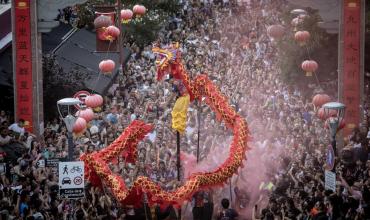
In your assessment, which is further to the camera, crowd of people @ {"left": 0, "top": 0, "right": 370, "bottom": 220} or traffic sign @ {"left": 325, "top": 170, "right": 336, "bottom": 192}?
crowd of people @ {"left": 0, "top": 0, "right": 370, "bottom": 220}

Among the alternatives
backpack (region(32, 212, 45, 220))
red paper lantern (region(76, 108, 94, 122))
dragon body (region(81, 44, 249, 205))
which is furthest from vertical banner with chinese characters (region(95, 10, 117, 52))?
backpack (region(32, 212, 45, 220))

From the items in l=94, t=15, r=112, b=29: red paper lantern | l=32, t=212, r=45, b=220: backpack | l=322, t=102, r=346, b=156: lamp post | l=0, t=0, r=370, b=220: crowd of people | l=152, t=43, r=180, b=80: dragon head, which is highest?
l=152, t=43, r=180, b=80: dragon head

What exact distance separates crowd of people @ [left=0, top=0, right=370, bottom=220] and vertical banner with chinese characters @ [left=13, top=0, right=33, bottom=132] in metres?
0.66

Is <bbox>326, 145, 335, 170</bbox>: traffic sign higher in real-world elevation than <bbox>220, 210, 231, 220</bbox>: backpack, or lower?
higher

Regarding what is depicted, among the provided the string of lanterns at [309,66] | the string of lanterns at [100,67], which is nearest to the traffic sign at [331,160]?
the string of lanterns at [309,66]

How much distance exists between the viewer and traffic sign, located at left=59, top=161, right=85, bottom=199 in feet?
64.4

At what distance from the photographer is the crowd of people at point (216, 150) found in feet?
63.2

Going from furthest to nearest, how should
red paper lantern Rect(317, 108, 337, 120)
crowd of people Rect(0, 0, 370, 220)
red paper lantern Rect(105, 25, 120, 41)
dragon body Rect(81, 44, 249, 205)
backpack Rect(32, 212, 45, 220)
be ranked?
red paper lantern Rect(105, 25, 120, 41) → red paper lantern Rect(317, 108, 337, 120) → dragon body Rect(81, 44, 249, 205) → crowd of people Rect(0, 0, 370, 220) → backpack Rect(32, 212, 45, 220)

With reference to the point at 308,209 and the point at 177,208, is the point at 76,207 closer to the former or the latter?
the point at 177,208

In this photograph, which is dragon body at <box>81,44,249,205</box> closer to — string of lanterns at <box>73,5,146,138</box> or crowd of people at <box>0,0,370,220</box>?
crowd of people at <box>0,0,370,220</box>

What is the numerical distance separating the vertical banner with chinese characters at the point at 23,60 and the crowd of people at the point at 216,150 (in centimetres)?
66

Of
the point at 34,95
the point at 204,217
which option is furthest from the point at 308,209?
the point at 34,95

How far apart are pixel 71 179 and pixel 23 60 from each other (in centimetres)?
746

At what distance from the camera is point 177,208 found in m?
20.3
